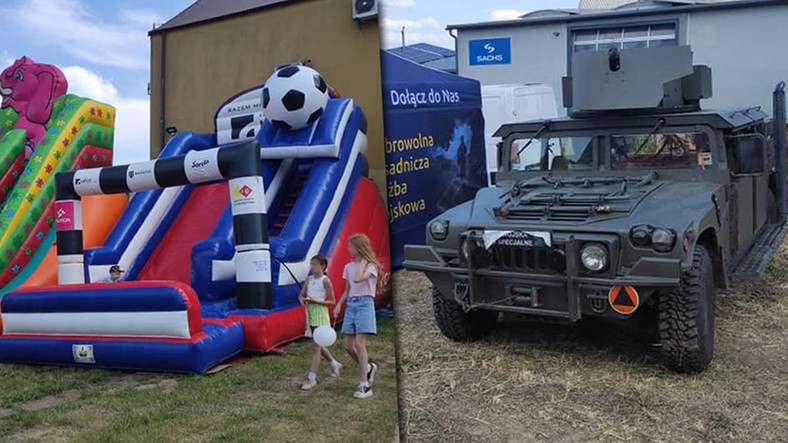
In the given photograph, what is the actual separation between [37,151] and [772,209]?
17.6 feet

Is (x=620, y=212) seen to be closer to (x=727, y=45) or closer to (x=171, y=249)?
(x=727, y=45)

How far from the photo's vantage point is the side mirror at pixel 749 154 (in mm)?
3807

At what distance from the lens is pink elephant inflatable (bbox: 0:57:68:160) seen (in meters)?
5.59

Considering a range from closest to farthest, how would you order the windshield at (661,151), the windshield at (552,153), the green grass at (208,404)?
the green grass at (208,404)
the windshield at (661,151)
the windshield at (552,153)

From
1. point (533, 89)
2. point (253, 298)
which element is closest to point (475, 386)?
point (253, 298)

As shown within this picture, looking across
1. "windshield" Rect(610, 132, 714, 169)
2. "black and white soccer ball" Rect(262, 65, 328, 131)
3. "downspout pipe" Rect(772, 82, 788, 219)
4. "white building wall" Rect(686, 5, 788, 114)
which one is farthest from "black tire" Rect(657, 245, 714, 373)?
"black and white soccer ball" Rect(262, 65, 328, 131)

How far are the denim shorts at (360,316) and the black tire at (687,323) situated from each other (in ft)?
4.27

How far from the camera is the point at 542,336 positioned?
400cm

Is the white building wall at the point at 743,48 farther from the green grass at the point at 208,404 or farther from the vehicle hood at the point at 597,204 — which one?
the green grass at the point at 208,404

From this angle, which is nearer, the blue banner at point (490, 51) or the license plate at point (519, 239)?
the blue banner at point (490, 51)

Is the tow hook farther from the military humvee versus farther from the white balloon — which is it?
the white balloon

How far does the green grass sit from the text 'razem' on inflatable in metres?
0.16

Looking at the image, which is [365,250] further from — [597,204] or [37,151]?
[37,151]

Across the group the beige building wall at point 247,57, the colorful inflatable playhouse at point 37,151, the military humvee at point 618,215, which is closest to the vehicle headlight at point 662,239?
the military humvee at point 618,215
